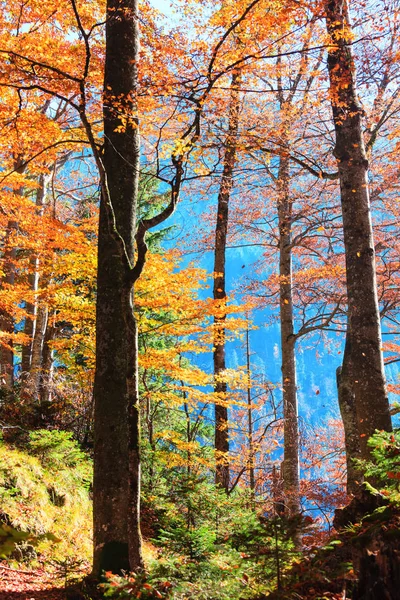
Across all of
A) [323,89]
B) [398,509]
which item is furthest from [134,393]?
[323,89]

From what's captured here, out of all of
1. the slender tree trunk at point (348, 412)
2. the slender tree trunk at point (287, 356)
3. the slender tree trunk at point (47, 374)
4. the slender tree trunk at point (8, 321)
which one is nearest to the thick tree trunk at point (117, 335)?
the slender tree trunk at point (348, 412)

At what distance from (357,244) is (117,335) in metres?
3.15

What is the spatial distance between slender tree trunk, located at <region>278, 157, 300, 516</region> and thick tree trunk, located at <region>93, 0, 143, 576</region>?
494 cm

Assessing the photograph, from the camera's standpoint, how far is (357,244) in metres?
5.71

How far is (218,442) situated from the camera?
957 cm

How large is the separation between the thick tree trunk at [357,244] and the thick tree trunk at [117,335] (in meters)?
2.38

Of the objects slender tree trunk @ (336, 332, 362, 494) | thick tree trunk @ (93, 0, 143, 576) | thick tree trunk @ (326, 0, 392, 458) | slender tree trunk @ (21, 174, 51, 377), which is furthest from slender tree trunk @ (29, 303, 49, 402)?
thick tree trunk @ (326, 0, 392, 458)

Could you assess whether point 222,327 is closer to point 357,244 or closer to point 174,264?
point 174,264

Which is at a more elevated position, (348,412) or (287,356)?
(287,356)

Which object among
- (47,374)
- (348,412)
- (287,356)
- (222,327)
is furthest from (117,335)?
(47,374)

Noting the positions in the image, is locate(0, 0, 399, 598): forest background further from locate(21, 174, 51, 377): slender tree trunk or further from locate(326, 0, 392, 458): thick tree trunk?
locate(21, 174, 51, 377): slender tree trunk

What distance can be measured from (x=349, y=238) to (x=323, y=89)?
2160 mm

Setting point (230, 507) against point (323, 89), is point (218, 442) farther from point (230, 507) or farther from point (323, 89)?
point (323, 89)

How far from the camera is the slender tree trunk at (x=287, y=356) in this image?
9738 mm
